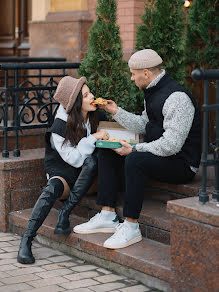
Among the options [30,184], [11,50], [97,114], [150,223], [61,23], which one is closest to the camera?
[150,223]

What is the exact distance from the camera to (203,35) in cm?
597

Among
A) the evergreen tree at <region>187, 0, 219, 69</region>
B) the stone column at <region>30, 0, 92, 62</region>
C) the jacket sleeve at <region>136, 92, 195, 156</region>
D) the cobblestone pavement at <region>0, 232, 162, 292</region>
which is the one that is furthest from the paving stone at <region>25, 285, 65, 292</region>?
the stone column at <region>30, 0, 92, 62</region>

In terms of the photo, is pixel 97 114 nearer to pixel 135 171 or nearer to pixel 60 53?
pixel 135 171

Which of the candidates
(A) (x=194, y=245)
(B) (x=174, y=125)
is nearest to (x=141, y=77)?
(B) (x=174, y=125)

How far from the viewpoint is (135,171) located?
4.58 m

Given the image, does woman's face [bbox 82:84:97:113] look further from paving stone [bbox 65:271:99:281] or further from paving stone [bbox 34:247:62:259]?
paving stone [bbox 65:271:99:281]

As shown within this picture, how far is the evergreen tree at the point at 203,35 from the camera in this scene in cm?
591

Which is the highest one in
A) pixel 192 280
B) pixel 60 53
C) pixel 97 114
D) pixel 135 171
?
pixel 60 53

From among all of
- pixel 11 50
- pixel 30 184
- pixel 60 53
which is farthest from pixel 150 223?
pixel 11 50

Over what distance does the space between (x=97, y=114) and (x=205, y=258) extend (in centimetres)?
197

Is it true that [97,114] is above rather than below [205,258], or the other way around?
above

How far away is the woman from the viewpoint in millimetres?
5074

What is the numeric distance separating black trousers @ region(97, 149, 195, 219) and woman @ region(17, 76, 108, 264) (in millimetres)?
156

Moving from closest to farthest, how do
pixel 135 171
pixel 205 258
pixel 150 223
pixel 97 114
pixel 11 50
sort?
pixel 205 258 → pixel 135 171 → pixel 150 223 → pixel 97 114 → pixel 11 50
